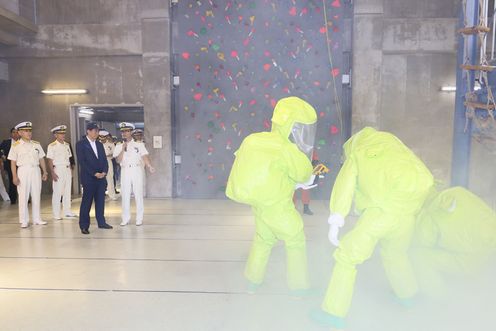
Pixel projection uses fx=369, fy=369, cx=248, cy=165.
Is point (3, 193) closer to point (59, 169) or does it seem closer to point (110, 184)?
point (110, 184)

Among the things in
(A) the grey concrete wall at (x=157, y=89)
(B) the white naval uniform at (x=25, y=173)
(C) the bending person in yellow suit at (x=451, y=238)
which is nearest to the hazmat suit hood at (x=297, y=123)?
(C) the bending person in yellow suit at (x=451, y=238)

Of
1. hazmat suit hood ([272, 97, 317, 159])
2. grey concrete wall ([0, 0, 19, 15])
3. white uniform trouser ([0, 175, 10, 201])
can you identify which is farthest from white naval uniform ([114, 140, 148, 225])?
grey concrete wall ([0, 0, 19, 15])

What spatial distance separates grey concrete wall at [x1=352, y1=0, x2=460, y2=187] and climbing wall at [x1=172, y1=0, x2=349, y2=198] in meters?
0.46

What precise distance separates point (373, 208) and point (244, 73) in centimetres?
522

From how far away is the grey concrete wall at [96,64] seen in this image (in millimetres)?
7234

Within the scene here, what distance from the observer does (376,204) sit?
7.64 ft

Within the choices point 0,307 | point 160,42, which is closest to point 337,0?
point 160,42

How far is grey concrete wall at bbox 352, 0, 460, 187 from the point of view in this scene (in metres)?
6.77

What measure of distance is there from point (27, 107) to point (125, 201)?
4303 mm

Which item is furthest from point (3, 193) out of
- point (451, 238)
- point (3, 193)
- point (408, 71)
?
point (408, 71)

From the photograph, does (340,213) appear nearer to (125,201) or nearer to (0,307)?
(0,307)

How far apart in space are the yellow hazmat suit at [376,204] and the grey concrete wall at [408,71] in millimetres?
4679

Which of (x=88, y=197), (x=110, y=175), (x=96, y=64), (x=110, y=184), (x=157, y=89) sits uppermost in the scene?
(x=96, y=64)

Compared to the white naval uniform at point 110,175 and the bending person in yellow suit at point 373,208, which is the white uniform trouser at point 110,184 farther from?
the bending person in yellow suit at point 373,208
